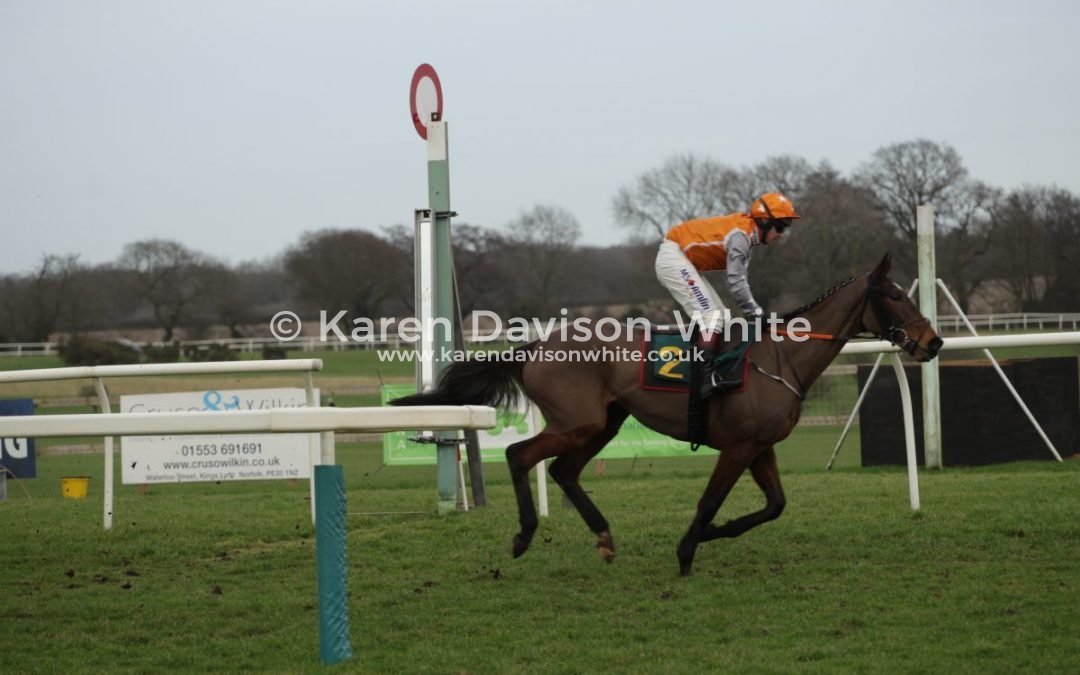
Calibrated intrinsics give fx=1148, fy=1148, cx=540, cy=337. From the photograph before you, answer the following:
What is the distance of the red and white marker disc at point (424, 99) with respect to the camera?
999cm

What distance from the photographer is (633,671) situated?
442 centimetres

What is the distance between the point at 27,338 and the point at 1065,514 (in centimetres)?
3967

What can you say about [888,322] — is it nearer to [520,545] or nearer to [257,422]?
[520,545]

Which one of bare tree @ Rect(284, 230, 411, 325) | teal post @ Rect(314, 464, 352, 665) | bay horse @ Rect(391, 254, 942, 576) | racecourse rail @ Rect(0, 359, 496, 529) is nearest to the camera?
racecourse rail @ Rect(0, 359, 496, 529)

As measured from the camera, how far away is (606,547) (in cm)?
674

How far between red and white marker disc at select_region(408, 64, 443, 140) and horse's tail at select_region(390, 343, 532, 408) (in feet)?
10.9

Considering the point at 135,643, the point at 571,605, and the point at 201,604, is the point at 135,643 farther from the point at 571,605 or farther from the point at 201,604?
the point at 571,605

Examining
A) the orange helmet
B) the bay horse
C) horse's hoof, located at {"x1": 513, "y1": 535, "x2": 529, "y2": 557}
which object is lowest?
horse's hoof, located at {"x1": 513, "y1": 535, "x2": 529, "y2": 557}

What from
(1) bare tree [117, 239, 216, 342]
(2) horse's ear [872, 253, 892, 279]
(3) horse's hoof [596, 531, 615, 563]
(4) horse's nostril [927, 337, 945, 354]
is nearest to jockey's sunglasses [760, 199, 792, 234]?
(2) horse's ear [872, 253, 892, 279]

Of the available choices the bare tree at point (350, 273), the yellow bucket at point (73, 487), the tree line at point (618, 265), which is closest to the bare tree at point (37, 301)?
the tree line at point (618, 265)

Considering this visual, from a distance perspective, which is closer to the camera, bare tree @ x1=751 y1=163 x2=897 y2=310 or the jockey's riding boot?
the jockey's riding boot

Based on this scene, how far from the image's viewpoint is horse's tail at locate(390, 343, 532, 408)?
24.0 feet

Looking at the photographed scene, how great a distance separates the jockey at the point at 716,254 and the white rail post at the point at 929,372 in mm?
5689

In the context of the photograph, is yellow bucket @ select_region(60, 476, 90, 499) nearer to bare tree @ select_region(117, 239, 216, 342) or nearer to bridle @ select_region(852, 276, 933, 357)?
bridle @ select_region(852, 276, 933, 357)
